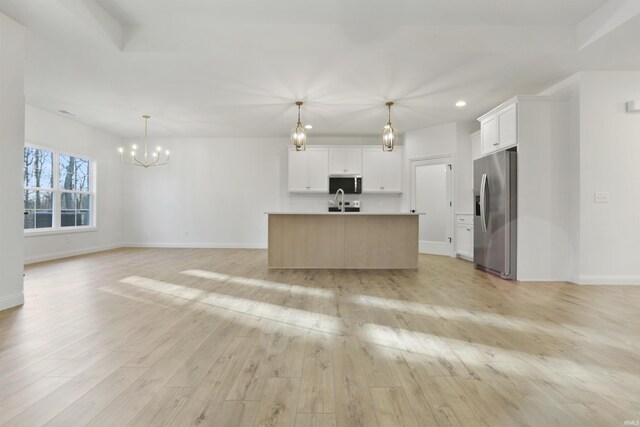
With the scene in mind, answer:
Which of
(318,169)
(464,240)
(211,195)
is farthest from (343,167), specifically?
(211,195)

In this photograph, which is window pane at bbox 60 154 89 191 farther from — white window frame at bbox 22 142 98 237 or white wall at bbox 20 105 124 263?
white wall at bbox 20 105 124 263

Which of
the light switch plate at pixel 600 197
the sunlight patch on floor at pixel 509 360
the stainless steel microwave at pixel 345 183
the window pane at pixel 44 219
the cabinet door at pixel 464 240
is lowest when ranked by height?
the sunlight patch on floor at pixel 509 360

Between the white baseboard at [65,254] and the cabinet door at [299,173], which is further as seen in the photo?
the cabinet door at [299,173]

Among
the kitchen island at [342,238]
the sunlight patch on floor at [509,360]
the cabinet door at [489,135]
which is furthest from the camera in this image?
the kitchen island at [342,238]

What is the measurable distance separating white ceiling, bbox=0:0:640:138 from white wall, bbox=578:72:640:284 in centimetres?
69

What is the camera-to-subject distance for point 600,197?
3.98 m

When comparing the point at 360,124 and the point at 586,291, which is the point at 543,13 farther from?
the point at 360,124

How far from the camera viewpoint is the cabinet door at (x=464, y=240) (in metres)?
5.90

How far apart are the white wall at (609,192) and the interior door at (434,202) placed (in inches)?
104

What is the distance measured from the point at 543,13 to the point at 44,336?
520cm

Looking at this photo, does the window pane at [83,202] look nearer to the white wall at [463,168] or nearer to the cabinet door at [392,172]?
the cabinet door at [392,172]

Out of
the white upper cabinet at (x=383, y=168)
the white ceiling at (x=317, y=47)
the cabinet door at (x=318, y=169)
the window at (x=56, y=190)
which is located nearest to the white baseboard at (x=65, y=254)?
the window at (x=56, y=190)

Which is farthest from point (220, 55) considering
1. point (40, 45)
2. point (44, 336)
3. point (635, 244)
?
point (635, 244)

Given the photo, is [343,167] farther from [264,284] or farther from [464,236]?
[264,284]
